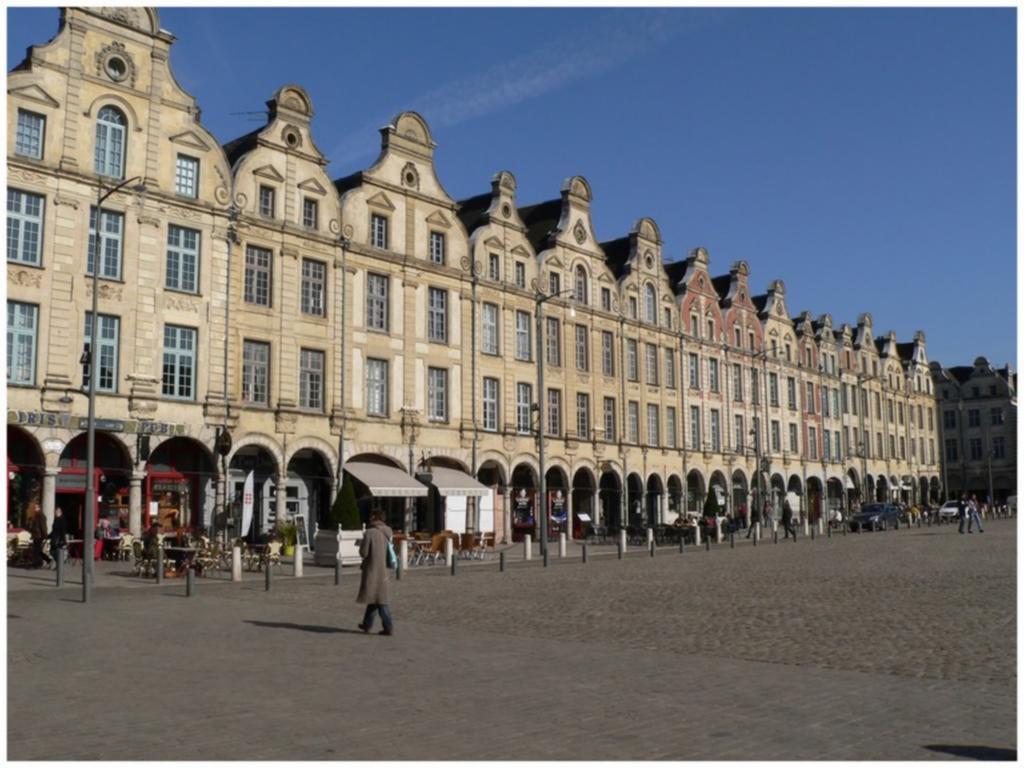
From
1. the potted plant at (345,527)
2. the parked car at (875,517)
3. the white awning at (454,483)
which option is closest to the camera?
the potted plant at (345,527)

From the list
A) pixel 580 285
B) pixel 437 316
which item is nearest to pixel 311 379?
pixel 437 316

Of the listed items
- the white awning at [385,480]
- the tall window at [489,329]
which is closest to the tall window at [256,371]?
the white awning at [385,480]

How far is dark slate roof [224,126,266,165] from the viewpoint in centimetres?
3616

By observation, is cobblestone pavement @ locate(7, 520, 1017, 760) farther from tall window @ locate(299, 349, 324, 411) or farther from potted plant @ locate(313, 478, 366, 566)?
tall window @ locate(299, 349, 324, 411)

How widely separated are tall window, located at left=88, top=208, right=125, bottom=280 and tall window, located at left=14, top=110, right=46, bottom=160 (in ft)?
7.11

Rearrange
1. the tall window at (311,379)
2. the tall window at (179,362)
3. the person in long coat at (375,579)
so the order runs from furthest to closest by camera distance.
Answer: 1. the tall window at (311,379)
2. the tall window at (179,362)
3. the person in long coat at (375,579)

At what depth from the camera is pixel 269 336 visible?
3525cm

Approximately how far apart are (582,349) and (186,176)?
2043 cm

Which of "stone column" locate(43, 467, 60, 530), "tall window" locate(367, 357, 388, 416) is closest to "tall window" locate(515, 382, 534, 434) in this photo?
"tall window" locate(367, 357, 388, 416)

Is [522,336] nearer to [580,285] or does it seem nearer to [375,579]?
[580,285]

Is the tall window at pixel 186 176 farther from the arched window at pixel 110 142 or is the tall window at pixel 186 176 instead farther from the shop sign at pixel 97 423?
the shop sign at pixel 97 423

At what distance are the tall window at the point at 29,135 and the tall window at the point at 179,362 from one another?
6.18 metres

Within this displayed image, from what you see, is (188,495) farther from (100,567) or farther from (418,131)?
(418,131)

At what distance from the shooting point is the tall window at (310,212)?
37.0 meters
